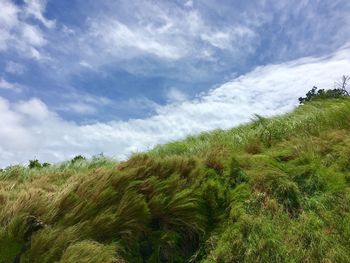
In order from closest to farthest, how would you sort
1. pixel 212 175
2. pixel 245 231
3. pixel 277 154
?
Result: pixel 245 231 → pixel 212 175 → pixel 277 154

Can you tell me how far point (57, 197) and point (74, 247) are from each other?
1029 mm

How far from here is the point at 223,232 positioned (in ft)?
19.4

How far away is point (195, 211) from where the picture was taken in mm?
6219

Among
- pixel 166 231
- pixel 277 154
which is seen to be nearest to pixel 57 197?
pixel 166 231

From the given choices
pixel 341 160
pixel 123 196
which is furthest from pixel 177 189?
pixel 341 160

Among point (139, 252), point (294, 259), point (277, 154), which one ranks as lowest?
point (294, 259)

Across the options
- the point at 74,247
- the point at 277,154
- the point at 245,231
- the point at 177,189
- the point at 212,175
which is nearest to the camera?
the point at 74,247

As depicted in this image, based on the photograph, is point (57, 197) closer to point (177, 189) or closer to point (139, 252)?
point (139, 252)

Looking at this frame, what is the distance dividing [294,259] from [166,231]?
1.68 metres

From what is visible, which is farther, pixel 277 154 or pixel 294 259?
pixel 277 154

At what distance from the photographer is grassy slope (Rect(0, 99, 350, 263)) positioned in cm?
524

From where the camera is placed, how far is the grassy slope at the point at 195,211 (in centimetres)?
524

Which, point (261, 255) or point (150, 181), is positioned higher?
point (150, 181)

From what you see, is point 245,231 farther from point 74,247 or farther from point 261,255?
point 74,247
